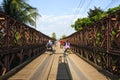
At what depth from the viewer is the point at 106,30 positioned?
41.6 ft

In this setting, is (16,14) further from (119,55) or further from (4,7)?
Result: (119,55)

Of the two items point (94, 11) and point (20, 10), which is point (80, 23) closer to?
point (94, 11)

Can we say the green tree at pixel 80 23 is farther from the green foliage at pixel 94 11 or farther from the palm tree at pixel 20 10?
the palm tree at pixel 20 10

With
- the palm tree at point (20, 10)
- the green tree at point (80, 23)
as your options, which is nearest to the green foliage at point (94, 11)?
the green tree at point (80, 23)

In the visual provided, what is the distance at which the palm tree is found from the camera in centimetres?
3042

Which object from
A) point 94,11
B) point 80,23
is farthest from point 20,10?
point 80,23

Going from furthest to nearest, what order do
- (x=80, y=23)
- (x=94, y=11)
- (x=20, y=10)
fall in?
(x=80, y=23)
(x=94, y=11)
(x=20, y=10)

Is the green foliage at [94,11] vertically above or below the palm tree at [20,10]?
above

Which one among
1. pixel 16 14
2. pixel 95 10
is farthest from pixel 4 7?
pixel 95 10

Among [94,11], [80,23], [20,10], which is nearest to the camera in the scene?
[20,10]

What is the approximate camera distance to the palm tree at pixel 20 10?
30.4 meters

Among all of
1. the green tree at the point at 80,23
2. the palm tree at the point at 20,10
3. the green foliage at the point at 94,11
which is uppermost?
the green foliage at the point at 94,11

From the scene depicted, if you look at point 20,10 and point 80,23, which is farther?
point 80,23

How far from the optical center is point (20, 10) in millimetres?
32875
